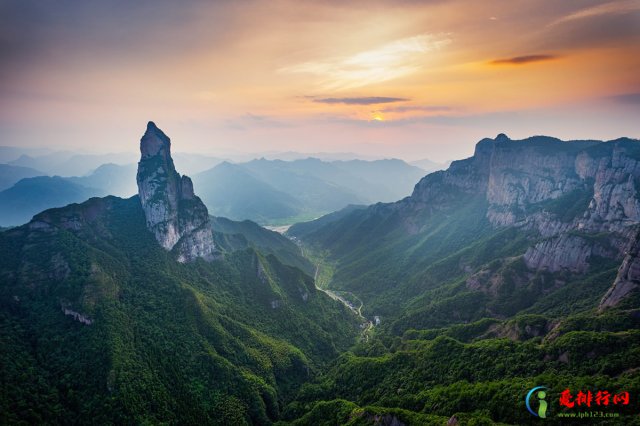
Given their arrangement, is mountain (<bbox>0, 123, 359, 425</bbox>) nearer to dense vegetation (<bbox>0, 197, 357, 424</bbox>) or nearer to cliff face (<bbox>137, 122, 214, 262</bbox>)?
dense vegetation (<bbox>0, 197, 357, 424</bbox>)

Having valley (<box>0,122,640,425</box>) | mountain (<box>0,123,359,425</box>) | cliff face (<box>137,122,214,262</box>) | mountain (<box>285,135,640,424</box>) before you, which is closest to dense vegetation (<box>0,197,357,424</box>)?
mountain (<box>0,123,359,425</box>)

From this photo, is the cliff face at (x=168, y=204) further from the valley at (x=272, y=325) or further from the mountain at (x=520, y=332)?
the mountain at (x=520, y=332)

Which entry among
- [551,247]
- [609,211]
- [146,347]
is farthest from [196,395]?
[609,211]

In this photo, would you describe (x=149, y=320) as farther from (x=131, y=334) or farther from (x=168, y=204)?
(x=168, y=204)

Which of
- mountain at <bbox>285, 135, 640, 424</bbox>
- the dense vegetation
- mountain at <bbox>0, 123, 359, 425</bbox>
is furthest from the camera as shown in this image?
mountain at <bbox>0, 123, 359, 425</bbox>

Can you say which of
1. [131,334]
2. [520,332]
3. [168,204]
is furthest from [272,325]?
[520,332]

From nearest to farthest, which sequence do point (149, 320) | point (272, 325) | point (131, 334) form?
point (131, 334) < point (149, 320) < point (272, 325)
